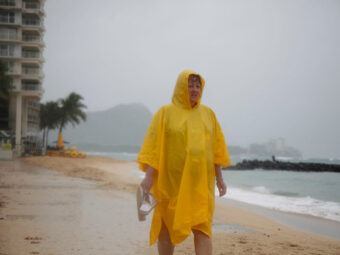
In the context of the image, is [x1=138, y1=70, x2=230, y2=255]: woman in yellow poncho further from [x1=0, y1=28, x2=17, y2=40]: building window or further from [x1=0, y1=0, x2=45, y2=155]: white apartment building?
[x1=0, y1=28, x2=17, y2=40]: building window

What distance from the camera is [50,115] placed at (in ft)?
193

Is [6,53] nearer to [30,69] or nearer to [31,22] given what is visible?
[30,69]

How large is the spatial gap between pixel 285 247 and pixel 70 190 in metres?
7.45

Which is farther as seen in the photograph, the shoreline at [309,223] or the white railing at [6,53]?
the white railing at [6,53]

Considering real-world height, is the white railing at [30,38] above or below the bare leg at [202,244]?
above

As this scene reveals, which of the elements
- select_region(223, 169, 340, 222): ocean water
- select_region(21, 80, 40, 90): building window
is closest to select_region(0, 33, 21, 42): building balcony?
select_region(21, 80, 40, 90): building window

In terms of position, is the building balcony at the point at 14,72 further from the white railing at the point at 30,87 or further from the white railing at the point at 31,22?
the white railing at the point at 31,22

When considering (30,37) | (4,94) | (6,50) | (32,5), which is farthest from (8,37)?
(4,94)

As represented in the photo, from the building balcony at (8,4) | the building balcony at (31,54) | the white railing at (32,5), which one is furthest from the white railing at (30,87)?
the white railing at (32,5)

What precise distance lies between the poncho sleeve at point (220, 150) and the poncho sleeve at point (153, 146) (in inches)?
20.4

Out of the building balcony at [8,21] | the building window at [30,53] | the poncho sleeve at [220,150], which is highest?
the building balcony at [8,21]

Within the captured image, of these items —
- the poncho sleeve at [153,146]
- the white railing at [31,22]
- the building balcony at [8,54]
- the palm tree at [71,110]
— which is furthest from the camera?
the palm tree at [71,110]

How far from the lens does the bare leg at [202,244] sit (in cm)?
329

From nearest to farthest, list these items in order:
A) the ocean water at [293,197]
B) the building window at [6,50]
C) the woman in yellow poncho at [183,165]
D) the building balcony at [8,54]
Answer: the woman in yellow poncho at [183,165] → the ocean water at [293,197] → the building balcony at [8,54] → the building window at [6,50]
